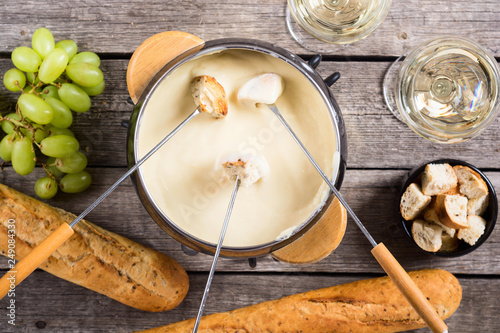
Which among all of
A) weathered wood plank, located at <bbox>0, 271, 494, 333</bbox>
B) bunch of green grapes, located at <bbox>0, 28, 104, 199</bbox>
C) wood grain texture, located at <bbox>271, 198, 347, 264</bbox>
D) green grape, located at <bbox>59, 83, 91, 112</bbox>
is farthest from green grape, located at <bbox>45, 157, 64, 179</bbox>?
wood grain texture, located at <bbox>271, 198, 347, 264</bbox>

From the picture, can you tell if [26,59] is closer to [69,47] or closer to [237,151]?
[69,47]

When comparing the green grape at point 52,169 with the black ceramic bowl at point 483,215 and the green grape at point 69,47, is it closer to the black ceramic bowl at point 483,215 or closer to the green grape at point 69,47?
the green grape at point 69,47

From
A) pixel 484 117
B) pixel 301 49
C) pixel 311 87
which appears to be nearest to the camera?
pixel 311 87

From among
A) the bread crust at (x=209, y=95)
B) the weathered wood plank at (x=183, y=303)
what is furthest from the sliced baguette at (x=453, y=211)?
the bread crust at (x=209, y=95)

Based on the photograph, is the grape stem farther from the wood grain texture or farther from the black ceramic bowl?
the black ceramic bowl

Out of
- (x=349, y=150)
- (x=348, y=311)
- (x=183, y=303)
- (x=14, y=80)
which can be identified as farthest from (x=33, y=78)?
(x=348, y=311)

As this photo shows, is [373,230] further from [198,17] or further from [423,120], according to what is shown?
[198,17]

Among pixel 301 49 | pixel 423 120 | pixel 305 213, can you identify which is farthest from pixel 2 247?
pixel 423 120
